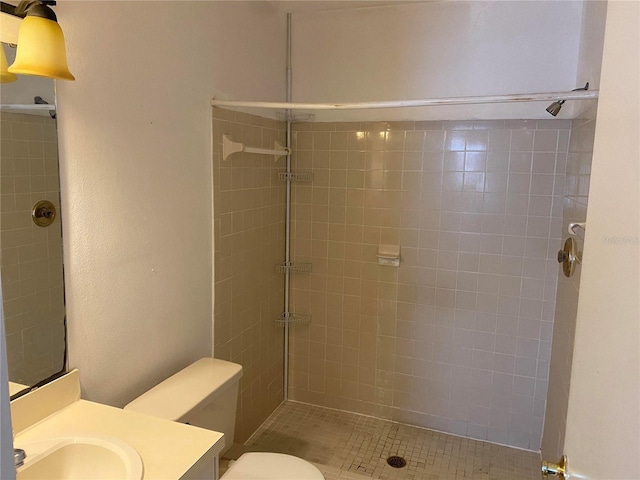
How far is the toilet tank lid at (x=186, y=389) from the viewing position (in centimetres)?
159

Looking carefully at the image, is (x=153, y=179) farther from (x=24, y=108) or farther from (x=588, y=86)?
(x=588, y=86)

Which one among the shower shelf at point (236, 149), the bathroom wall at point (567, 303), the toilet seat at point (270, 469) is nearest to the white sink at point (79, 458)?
the toilet seat at point (270, 469)

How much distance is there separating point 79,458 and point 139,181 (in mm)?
891

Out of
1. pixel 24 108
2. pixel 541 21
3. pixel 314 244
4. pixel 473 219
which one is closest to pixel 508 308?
pixel 473 219

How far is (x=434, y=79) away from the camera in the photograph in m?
2.58

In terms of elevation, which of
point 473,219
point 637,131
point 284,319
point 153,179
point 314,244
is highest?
point 637,131

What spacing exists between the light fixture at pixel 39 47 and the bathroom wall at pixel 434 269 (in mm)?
1768

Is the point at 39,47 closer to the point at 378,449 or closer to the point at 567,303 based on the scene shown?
the point at 567,303

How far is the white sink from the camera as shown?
3.91 feet

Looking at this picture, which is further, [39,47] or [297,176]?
[297,176]

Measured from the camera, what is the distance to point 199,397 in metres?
1.69

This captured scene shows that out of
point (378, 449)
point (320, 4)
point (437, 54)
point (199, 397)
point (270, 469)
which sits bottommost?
point (378, 449)

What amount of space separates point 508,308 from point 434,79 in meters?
1.31

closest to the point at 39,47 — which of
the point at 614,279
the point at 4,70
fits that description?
the point at 4,70
